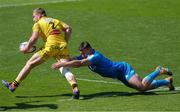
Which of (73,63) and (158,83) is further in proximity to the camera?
(158,83)

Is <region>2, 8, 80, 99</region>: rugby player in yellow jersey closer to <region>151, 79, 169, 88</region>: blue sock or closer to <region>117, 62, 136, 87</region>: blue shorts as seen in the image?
<region>117, 62, 136, 87</region>: blue shorts

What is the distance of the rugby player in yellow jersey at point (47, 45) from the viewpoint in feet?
48.4

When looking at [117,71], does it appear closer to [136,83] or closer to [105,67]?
[105,67]

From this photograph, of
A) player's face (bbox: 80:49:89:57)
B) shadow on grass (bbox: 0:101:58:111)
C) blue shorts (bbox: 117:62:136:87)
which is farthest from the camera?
blue shorts (bbox: 117:62:136:87)

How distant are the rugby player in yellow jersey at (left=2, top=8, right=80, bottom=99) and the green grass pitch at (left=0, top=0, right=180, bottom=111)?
49 centimetres

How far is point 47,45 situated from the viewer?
14.9 m

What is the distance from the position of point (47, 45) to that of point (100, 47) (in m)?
6.58

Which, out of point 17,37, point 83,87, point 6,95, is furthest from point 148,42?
→ point 6,95

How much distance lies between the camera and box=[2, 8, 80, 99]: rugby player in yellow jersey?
1476 cm

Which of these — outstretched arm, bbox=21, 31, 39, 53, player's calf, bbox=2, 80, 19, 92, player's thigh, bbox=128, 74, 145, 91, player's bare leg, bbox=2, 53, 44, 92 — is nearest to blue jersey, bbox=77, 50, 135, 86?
player's thigh, bbox=128, 74, 145, 91

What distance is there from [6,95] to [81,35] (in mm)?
8451

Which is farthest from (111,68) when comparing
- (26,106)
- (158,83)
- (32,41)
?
(26,106)

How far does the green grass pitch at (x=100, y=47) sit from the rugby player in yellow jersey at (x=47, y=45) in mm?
490

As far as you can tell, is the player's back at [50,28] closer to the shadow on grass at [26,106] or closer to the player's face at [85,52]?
the player's face at [85,52]
